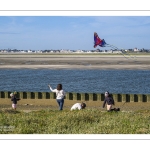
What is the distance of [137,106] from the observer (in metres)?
23.6

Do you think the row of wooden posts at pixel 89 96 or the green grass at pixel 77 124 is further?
the row of wooden posts at pixel 89 96

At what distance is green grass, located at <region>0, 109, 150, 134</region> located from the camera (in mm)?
12409

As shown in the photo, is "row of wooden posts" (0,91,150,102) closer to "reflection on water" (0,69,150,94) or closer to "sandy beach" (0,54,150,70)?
"reflection on water" (0,69,150,94)

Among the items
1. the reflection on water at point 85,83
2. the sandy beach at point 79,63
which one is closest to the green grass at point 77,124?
the reflection on water at point 85,83

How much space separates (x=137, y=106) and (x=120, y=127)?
432 inches

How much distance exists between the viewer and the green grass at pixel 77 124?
12.4 meters

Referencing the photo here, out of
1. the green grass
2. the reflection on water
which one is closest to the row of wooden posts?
the reflection on water

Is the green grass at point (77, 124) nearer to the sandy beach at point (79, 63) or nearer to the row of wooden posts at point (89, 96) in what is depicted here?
the row of wooden posts at point (89, 96)

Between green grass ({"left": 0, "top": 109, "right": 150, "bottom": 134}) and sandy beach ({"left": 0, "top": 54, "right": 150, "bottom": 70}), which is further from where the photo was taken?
sandy beach ({"left": 0, "top": 54, "right": 150, "bottom": 70})

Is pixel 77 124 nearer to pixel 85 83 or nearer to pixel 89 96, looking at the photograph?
pixel 89 96

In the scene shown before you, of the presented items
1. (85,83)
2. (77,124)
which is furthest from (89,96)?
(85,83)
